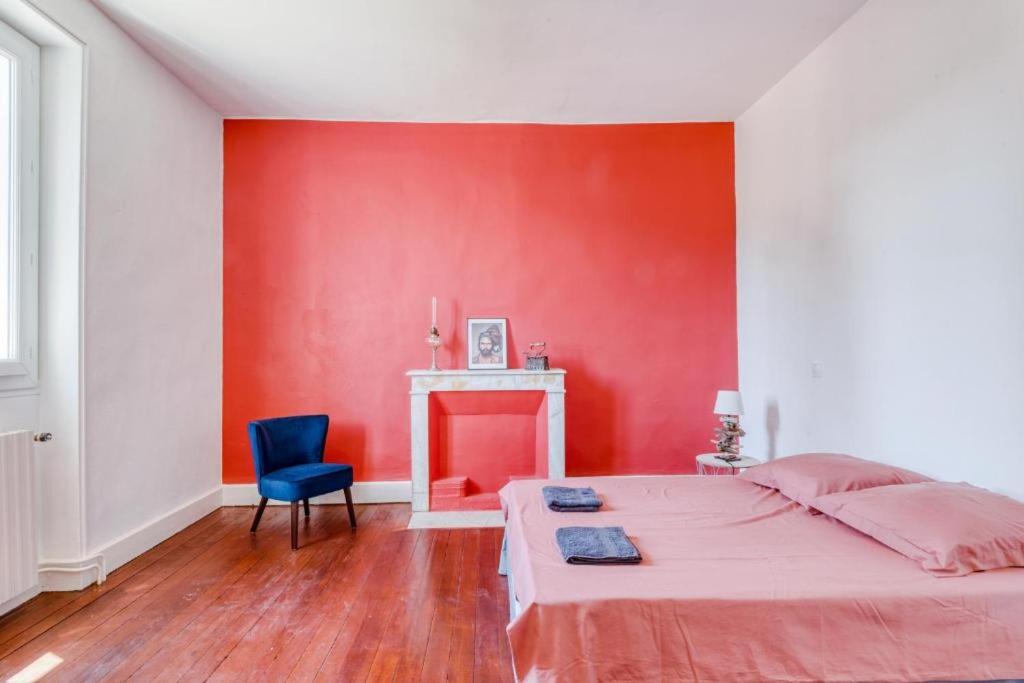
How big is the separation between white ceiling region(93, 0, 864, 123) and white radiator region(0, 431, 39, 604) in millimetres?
2307

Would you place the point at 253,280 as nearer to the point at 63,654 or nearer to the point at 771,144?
the point at 63,654

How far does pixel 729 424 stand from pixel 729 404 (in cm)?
15

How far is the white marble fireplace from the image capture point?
3.71 meters

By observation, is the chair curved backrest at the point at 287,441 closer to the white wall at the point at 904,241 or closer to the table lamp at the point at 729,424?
the table lamp at the point at 729,424

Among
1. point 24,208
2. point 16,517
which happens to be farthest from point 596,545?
point 24,208

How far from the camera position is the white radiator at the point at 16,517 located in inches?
86.5

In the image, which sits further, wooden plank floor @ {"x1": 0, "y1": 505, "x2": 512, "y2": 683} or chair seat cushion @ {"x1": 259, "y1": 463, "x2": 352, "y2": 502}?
chair seat cushion @ {"x1": 259, "y1": 463, "x2": 352, "y2": 502}

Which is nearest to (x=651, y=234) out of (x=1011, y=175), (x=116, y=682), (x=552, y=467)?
(x=552, y=467)

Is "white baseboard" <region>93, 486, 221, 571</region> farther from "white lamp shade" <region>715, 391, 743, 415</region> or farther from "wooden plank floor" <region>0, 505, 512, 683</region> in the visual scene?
"white lamp shade" <region>715, 391, 743, 415</region>

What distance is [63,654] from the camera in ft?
6.71

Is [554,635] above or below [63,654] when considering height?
above

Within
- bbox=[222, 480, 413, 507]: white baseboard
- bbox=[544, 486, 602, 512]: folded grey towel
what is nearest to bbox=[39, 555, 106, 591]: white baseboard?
bbox=[222, 480, 413, 507]: white baseboard

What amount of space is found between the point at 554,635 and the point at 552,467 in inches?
93.1

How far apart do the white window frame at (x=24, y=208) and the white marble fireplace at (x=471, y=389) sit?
2088mm
